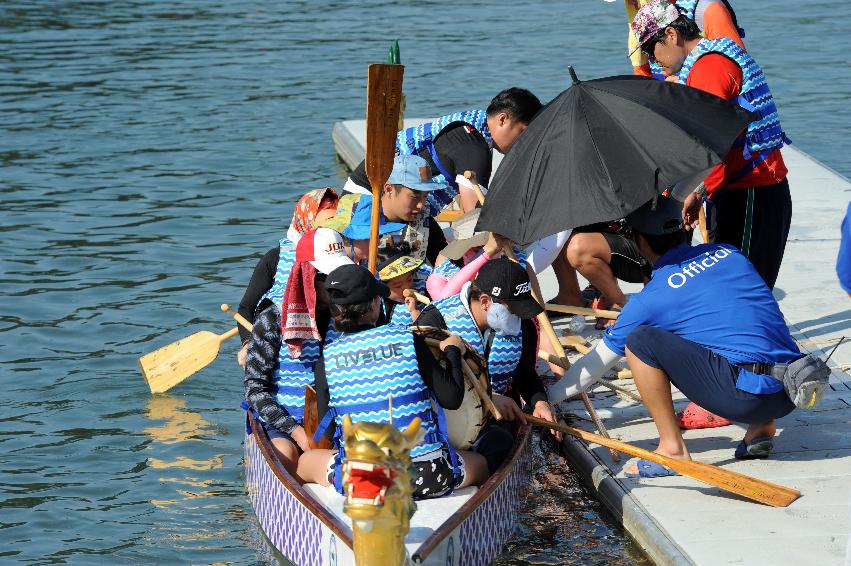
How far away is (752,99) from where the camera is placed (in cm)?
685

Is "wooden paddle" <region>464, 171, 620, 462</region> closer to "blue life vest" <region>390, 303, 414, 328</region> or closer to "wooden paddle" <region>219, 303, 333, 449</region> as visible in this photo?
"blue life vest" <region>390, 303, 414, 328</region>

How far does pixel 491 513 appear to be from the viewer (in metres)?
5.34

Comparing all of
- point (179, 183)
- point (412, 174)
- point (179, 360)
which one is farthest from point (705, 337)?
point (179, 183)

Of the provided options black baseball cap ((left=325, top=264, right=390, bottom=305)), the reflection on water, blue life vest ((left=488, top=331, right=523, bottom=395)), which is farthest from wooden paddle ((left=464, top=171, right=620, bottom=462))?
the reflection on water

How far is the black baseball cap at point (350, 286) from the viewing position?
503 cm

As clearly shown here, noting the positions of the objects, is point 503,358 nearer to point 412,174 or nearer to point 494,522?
point 494,522

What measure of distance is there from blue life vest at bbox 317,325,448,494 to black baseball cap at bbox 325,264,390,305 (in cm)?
13

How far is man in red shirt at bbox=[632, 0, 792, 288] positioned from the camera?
679 centimetres

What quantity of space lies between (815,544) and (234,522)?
2.84m

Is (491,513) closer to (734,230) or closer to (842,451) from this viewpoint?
(842,451)

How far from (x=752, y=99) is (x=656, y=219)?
4.84 ft

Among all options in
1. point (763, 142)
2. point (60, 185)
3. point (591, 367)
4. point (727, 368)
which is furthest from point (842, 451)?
point (60, 185)

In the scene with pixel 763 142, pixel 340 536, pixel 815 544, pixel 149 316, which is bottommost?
pixel 149 316

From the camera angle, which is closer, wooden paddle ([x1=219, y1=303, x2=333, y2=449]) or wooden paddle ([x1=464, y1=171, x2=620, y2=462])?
wooden paddle ([x1=219, y1=303, x2=333, y2=449])
